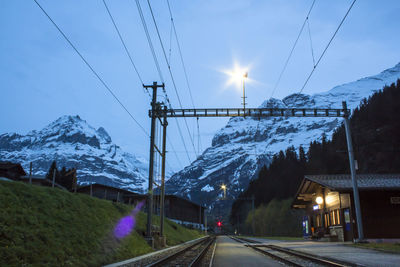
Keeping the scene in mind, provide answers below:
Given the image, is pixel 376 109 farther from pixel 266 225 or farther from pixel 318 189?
pixel 318 189

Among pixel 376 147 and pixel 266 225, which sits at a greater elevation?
pixel 376 147

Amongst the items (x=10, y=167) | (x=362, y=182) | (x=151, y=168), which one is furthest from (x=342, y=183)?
(x=10, y=167)

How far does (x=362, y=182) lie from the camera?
3027 cm

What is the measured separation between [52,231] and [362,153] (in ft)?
257

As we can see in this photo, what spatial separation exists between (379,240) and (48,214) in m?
25.3

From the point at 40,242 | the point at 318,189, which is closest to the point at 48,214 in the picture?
the point at 40,242

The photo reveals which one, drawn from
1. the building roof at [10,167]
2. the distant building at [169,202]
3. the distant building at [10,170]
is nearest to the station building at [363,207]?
the distant building at [169,202]

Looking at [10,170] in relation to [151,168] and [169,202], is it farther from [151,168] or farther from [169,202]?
[151,168]

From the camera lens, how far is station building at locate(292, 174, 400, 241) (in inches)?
1057

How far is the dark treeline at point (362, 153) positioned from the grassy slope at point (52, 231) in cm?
6397

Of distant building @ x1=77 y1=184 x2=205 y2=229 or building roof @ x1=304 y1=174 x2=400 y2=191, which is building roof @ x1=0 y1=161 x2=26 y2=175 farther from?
building roof @ x1=304 y1=174 x2=400 y2=191

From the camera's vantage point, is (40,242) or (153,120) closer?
(40,242)

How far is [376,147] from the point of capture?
75.3 metres

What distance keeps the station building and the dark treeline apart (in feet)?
128
